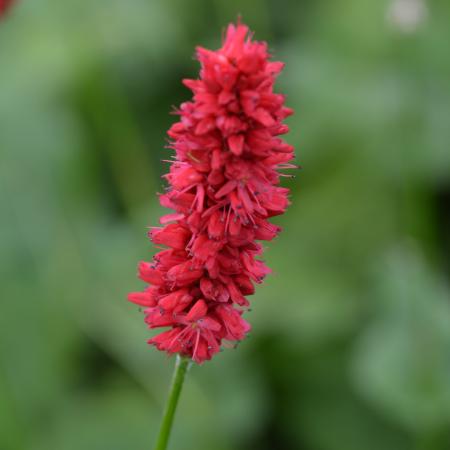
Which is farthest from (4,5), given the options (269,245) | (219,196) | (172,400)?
(269,245)

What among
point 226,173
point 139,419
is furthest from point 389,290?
point 226,173

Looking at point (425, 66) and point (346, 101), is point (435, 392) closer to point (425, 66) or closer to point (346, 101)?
point (346, 101)

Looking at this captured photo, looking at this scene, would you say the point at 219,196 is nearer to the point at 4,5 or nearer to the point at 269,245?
the point at 4,5

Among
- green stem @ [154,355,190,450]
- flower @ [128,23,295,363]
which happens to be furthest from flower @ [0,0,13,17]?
green stem @ [154,355,190,450]

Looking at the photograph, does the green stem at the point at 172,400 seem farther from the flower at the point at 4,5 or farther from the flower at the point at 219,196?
the flower at the point at 4,5

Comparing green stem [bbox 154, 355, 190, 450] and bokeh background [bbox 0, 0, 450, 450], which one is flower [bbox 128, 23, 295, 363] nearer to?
green stem [bbox 154, 355, 190, 450]
